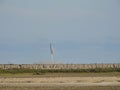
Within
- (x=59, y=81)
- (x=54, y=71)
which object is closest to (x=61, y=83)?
(x=59, y=81)

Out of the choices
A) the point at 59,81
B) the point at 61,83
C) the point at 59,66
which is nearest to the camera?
the point at 61,83

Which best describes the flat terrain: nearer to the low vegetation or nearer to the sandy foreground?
the sandy foreground

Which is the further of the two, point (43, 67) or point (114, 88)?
point (43, 67)

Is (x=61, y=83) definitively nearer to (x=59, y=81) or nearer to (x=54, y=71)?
(x=59, y=81)

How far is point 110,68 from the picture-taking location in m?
44.4

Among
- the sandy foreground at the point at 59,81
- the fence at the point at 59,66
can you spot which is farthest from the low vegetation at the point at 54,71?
the sandy foreground at the point at 59,81

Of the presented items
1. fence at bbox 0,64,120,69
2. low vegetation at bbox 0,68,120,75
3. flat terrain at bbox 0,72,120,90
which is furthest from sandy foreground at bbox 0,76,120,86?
fence at bbox 0,64,120,69

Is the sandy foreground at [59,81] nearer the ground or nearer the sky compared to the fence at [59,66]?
nearer the ground

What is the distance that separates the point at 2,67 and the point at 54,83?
14.9 meters

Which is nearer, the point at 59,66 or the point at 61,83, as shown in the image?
the point at 61,83

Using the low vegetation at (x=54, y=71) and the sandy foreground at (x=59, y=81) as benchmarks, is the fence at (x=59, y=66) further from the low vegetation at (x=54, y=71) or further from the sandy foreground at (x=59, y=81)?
the sandy foreground at (x=59, y=81)

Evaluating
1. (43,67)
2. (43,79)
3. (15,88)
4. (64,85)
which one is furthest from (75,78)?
(43,67)

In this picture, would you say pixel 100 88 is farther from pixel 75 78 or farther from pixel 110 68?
pixel 110 68

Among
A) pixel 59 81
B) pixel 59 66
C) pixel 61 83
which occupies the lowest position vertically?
pixel 61 83
